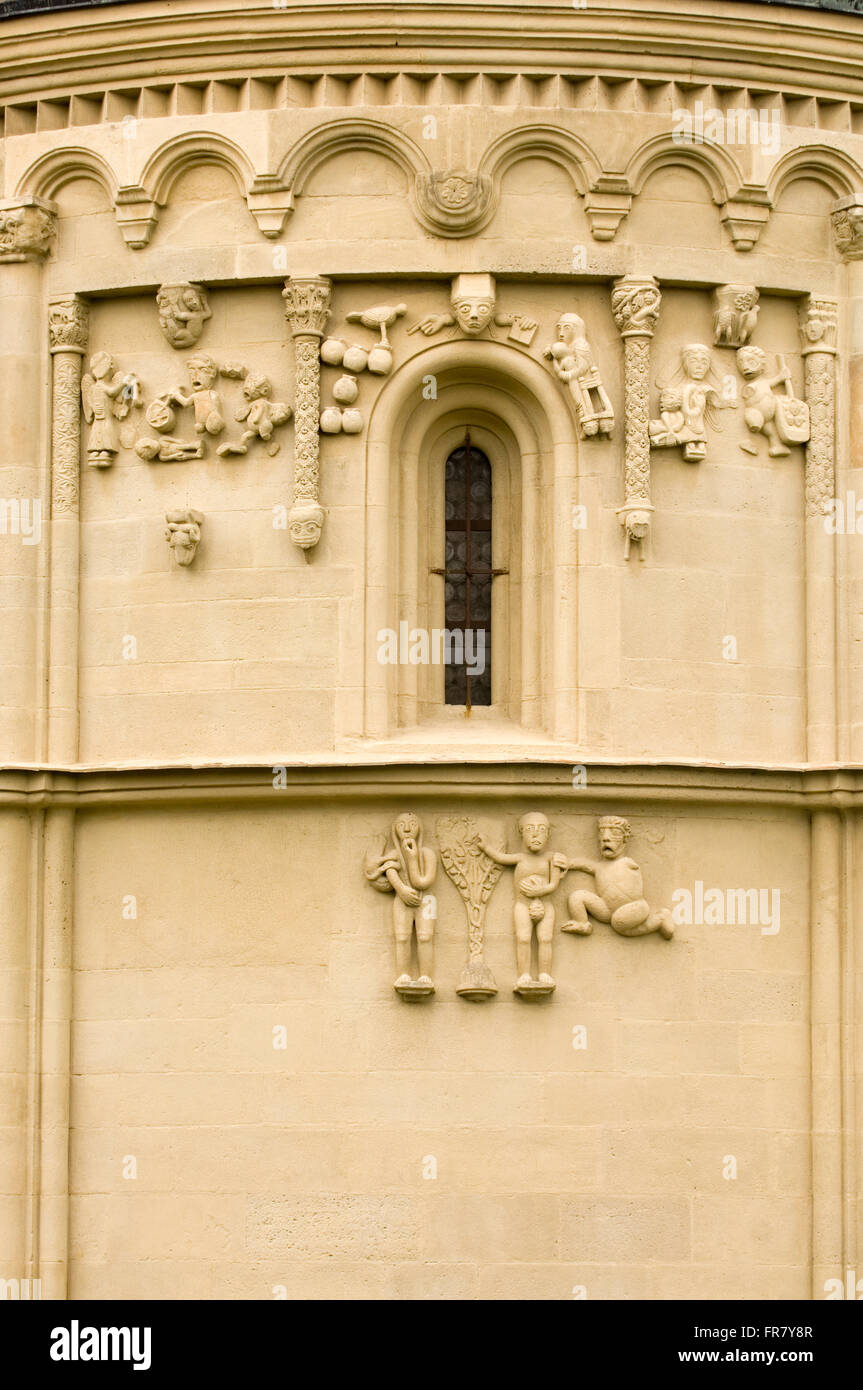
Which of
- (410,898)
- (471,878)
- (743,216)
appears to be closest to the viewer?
(410,898)

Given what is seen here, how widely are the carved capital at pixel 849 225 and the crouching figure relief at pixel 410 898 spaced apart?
560 centimetres

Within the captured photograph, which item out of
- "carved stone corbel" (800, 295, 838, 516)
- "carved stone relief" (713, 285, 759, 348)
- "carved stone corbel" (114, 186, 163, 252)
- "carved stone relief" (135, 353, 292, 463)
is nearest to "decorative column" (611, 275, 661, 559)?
"carved stone relief" (713, 285, 759, 348)

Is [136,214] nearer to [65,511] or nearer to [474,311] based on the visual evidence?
[65,511]

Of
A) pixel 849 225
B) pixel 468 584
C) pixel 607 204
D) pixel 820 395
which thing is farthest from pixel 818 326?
pixel 468 584

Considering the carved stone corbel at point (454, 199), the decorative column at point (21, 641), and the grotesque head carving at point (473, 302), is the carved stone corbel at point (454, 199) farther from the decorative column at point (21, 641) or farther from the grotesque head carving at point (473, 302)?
the decorative column at point (21, 641)

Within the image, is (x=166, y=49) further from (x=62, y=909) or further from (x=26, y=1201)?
(x=26, y=1201)

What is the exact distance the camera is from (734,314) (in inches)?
1020

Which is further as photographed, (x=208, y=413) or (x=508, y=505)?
(x=508, y=505)

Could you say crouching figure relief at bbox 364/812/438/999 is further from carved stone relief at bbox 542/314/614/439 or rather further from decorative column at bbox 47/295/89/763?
carved stone relief at bbox 542/314/614/439

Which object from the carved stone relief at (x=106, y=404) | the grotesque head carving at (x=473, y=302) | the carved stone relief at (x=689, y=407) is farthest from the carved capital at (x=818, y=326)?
the carved stone relief at (x=106, y=404)

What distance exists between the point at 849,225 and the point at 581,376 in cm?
246
